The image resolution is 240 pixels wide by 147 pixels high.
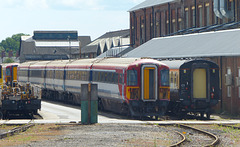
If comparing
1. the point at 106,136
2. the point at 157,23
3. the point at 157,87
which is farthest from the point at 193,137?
the point at 157,23

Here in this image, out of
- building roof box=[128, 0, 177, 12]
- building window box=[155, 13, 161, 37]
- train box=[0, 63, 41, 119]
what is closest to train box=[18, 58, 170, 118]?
train box=[0, 63, 41, 119]

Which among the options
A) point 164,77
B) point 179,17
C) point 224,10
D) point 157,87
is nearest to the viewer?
point 157,87

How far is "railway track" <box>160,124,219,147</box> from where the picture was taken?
59.4 feet

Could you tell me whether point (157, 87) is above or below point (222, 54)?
below

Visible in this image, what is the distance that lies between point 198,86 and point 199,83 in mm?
176

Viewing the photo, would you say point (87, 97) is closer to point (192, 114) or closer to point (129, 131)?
point (129, 131)

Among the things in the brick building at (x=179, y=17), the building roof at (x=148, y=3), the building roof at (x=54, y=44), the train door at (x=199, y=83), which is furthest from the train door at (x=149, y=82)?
the building roof at (x=54, y=44)

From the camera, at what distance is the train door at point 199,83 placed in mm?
31000

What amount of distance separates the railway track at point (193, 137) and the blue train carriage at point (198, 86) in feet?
23.0

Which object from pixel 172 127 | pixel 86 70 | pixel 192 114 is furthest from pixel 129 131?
pixel 86 70

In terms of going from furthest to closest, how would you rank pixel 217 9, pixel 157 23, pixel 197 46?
pixel 157 23 < pixel 217 9 < pixel 197 46

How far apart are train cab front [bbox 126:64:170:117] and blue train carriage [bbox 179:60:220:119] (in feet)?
4.64

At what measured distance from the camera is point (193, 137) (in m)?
20.0

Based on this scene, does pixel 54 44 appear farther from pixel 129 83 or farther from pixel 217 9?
pixel 129 83
